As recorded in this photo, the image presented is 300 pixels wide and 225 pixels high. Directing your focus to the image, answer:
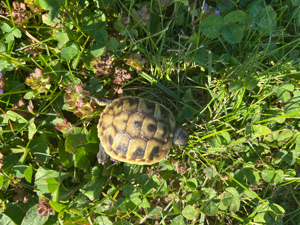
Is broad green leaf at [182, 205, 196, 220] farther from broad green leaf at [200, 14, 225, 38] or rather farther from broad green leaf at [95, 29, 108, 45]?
broad green leaf at [95, 29, 108, 45]

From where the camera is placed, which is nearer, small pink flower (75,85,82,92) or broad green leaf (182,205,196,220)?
→ small pink flower (75,85,82,92)

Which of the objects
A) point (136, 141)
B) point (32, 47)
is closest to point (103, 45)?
point (32, 47)

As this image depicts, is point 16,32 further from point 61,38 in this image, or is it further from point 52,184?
point 52,184

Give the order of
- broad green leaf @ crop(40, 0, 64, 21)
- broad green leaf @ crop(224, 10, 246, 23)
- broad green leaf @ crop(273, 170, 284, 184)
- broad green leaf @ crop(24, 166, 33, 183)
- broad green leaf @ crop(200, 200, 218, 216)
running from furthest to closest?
broad green leaf @ crop(273, 170, 284, 184)
broad green leaf @ crop(200, 200, 218, 216)
broad green leaf @ crop(24, 166, 33, 183)
broad green leaf @ crop(224, 10, 246, 23)
broad green leaf @ crop(40, 0, 64, 21)

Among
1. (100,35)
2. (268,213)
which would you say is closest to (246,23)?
(100,35)

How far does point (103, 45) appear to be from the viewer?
272cm

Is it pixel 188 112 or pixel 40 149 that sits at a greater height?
pixel 188 112

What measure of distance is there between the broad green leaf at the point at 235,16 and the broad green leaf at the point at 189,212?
238 centimetres

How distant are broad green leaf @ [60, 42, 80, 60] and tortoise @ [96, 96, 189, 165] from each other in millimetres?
786

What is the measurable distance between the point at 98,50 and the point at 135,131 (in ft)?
3.67

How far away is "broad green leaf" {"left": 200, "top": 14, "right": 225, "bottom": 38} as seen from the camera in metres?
2.50

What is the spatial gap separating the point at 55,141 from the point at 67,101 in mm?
737

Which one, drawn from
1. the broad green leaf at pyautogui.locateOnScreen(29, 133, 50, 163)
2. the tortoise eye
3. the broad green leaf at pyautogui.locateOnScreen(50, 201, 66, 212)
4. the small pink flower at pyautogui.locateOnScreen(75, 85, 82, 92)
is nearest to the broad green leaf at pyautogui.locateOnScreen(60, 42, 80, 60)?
the small pink flower at pyautogui.locateOnScreen(75, 85, 82, 92)

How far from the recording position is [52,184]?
2551mm
